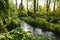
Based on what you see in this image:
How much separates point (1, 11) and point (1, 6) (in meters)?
0.48

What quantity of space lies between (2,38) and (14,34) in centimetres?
88

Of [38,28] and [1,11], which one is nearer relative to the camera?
[1,11]

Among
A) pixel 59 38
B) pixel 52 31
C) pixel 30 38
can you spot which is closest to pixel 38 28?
pixel 52 31

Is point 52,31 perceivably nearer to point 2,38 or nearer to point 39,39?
point 39,39

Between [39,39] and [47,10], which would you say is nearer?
[39,39]

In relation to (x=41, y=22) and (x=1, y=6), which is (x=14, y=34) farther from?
(x=41, y=22)

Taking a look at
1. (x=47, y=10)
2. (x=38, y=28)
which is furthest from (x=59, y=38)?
(x=47, y=10)

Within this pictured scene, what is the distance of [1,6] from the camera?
15703mm

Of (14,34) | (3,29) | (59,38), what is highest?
(14,34)

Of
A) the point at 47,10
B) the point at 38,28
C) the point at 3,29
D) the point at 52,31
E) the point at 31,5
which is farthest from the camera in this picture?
the point at 31,5

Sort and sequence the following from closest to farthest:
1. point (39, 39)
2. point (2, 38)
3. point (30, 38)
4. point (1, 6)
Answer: point (2, 38) → point (30, 38) → point (39, 39) → point (1, 6)

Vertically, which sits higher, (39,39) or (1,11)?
(1,11)

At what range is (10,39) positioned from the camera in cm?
1031

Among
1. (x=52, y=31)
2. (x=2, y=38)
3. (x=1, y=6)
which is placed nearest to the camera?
(x=2, y=38)
